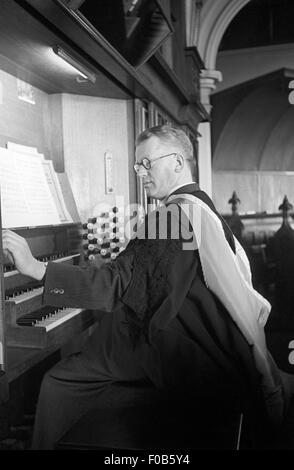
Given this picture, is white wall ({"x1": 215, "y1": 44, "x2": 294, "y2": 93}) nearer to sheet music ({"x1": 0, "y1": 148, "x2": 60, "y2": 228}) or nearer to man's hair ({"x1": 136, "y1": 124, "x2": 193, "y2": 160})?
Answer: sheet music ({"x1": 0, "y1": 148, "x2": 60, "y2": 228})

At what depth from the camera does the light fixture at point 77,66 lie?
2279mm

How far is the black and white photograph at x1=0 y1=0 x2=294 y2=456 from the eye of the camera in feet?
5.84

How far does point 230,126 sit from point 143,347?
5.98 m

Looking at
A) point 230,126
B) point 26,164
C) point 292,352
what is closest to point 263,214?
point 230,126

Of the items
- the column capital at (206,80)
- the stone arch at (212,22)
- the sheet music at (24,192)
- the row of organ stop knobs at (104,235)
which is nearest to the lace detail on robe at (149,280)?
the sheet music at (24,192)

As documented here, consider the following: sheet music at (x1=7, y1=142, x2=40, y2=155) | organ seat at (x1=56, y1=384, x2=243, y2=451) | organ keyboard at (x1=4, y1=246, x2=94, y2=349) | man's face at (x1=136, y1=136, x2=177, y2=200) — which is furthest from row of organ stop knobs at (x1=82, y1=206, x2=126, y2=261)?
organ seat at (x1=56, y1=384, x2=243, y2=451)

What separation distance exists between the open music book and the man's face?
69 centimetres

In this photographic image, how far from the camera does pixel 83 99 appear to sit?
321 centimetres

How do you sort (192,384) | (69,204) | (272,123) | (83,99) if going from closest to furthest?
(192,384)
(69,204)
(83,99)
(272,123)

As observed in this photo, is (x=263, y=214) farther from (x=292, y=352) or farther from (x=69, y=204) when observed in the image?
(x=69, y=204)

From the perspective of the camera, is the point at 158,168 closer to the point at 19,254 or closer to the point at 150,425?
the point at 19,254

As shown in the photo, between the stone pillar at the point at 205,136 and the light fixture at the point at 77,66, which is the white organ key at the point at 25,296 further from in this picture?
the stone pillar at the point at 205,136

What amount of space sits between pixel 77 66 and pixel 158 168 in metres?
0.79

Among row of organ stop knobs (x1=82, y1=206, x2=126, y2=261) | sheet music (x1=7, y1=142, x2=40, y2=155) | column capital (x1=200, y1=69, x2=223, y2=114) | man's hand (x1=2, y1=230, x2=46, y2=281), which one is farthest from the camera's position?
column capital (x1=200, y1=69, x2=223, y2=114)
